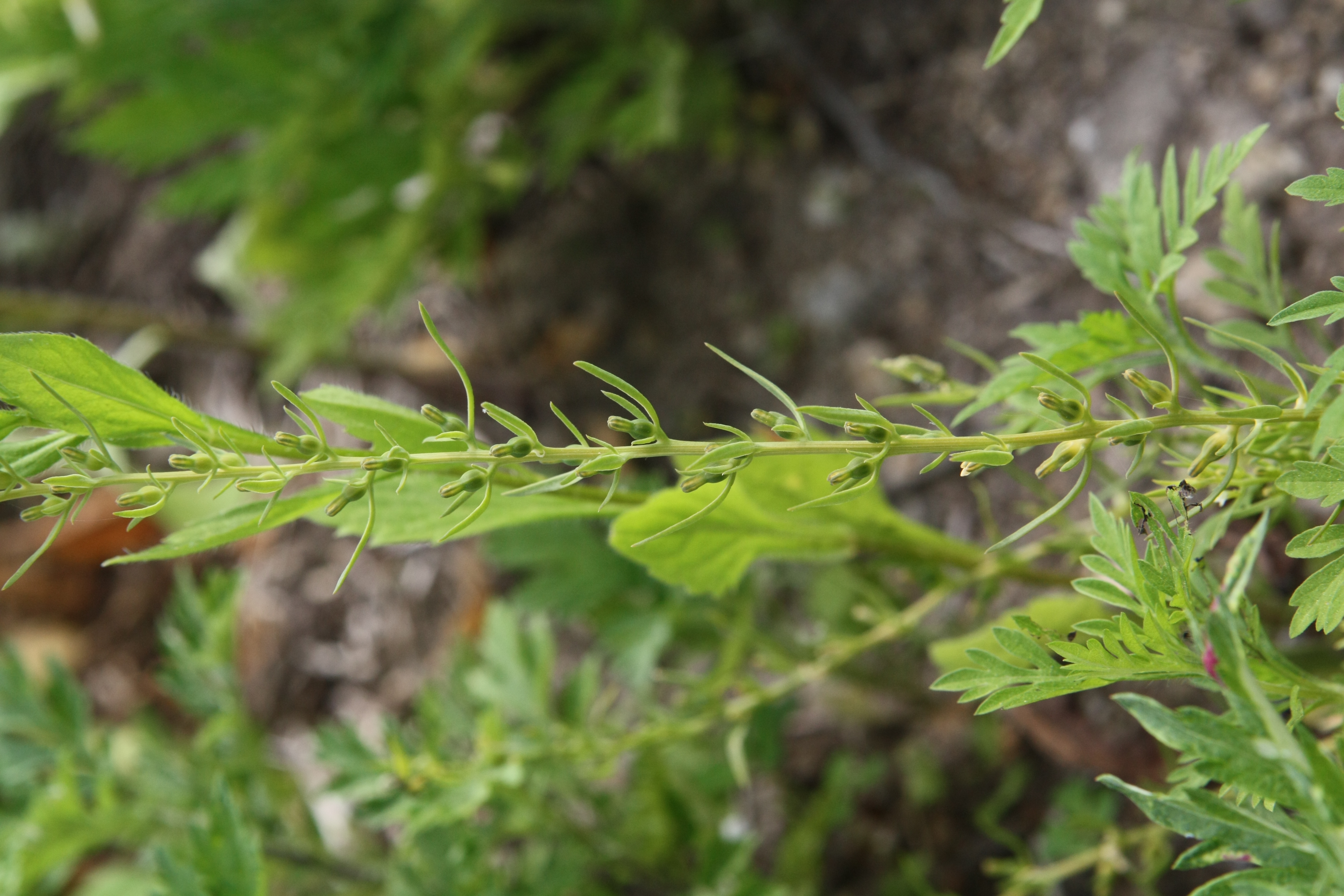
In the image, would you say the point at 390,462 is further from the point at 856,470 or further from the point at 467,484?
the point at 856,470

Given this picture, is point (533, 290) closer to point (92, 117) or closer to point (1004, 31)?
point (1004, 31)

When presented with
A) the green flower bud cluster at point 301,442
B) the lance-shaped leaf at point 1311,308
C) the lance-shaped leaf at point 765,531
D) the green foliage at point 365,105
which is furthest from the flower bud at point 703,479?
the green foliage at point 365,105

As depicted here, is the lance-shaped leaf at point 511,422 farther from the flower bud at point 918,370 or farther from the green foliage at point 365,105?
the green foliage at point 365,105

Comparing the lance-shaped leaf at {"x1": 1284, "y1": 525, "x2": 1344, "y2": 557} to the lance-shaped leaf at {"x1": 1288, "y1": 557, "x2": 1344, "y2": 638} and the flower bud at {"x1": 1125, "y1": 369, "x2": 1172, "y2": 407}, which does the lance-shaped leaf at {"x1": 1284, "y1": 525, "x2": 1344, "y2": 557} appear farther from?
the flower bud at {"x1": 1125, "y1": 369, "x2": 1172, "y2": 407}

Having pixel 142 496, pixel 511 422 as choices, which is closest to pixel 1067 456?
pixel 511 422

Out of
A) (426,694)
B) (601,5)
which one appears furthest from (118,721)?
(601,5)

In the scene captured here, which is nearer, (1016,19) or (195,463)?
(195,463)
